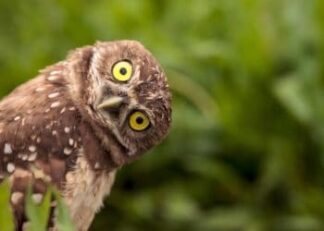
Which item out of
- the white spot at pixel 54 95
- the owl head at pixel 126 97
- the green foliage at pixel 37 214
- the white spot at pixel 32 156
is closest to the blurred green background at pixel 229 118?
the owl head at pixel 126 97

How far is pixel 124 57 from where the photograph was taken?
5.02m

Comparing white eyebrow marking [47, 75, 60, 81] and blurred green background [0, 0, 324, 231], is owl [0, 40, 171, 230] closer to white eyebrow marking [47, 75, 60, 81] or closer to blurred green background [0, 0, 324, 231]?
white eyebrow marking [47, 75, 60, 81]

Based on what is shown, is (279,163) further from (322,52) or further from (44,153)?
(44,153)

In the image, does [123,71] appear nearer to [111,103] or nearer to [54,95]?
[111,103]

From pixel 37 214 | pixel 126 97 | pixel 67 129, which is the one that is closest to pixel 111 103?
pixel 126 97

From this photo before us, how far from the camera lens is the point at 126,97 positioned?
4902 mm

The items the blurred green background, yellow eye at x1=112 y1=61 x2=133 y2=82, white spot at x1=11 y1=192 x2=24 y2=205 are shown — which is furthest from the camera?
the blurred green background

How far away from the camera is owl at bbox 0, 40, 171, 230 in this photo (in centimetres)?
482

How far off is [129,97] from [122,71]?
4.7 inches

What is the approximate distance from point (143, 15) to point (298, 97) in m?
1.24

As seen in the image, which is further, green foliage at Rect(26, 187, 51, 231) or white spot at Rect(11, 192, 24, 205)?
white spot at Rect(11, 192, 24, 205)

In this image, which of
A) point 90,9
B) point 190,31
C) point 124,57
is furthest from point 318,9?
point 124,57

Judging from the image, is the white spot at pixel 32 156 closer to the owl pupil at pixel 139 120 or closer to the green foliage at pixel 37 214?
the owl pupil at pixel 139 120

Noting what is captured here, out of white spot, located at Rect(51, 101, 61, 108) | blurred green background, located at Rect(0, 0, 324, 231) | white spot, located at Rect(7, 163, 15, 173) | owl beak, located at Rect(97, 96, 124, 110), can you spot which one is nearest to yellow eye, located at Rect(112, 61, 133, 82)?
owl beak, located at Rect(97, 96, 124, 110)
